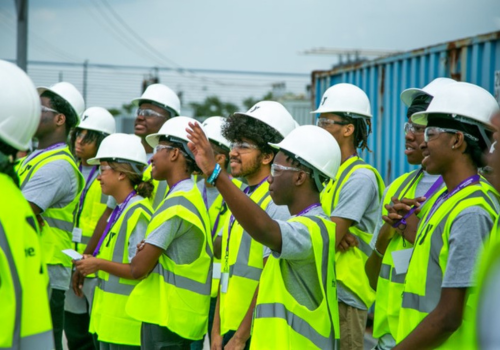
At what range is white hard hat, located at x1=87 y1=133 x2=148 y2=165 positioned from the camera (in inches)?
215

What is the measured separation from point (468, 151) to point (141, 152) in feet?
9.87

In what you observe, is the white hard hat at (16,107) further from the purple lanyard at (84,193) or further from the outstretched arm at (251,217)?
the purple lanyard at (84,193)

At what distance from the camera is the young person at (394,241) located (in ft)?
12.4

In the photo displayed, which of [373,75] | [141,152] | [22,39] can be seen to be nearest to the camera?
[141,152]

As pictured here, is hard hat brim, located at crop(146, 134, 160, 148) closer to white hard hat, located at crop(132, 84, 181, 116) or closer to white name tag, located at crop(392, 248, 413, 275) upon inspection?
white hard hat, located at crop(132, 84, 181, 116)

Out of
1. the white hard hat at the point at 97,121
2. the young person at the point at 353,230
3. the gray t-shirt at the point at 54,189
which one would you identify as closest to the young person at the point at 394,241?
the young person at the point at 353,230

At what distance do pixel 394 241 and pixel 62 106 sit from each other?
11.2 feet

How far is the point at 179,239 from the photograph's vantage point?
4.68 meters

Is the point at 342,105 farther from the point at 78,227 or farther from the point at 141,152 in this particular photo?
the point at 78,227

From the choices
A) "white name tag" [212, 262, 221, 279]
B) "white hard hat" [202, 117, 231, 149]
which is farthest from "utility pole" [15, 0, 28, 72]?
"white name tag" [212, 262, 221, 279]

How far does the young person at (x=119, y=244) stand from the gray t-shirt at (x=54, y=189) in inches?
15.4

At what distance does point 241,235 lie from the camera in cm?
438

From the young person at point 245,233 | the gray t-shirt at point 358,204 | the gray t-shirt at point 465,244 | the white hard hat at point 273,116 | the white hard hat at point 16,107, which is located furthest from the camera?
the white hard hat at point 273,116

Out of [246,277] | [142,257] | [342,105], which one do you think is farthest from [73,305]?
[342,105]
